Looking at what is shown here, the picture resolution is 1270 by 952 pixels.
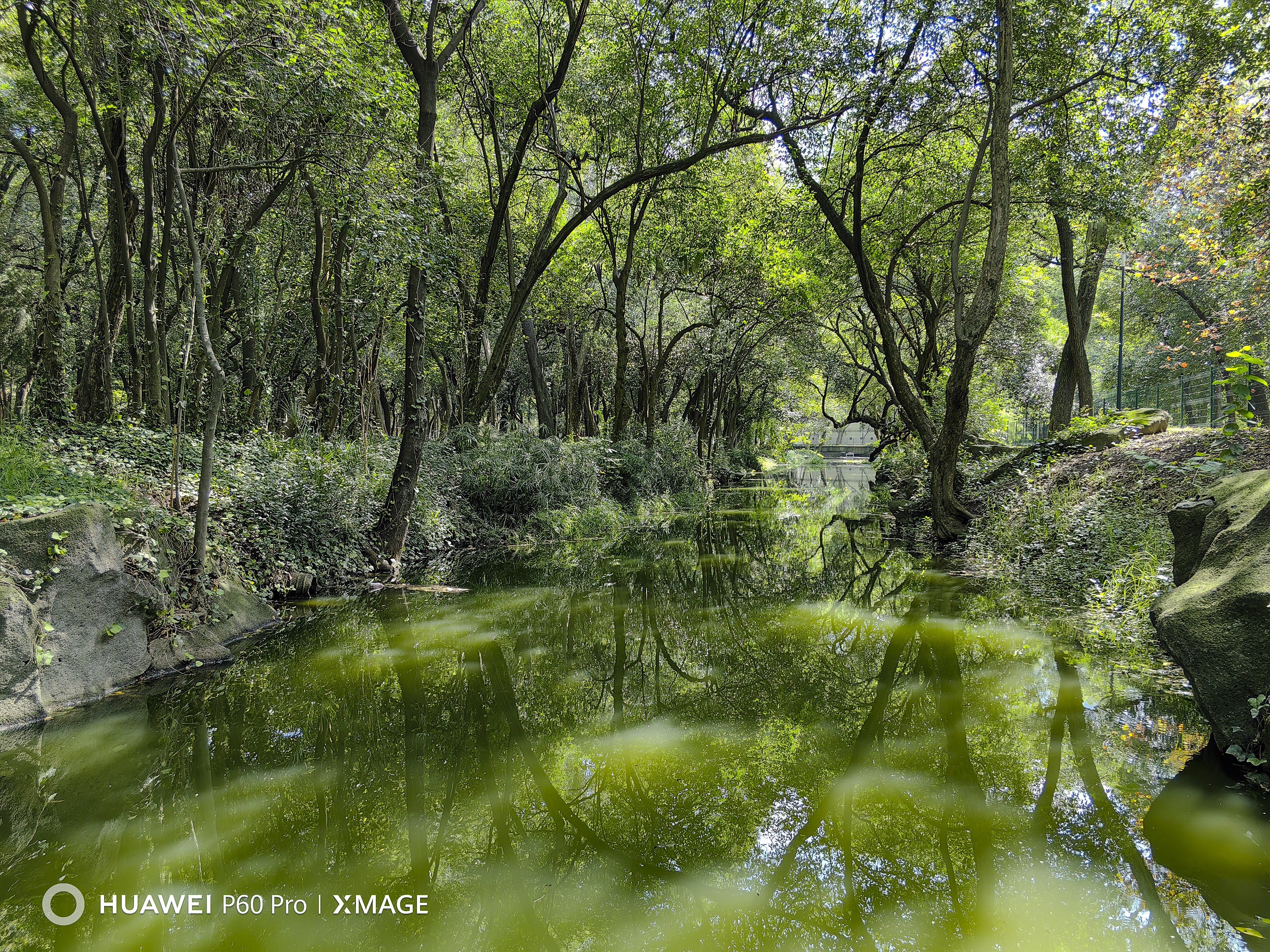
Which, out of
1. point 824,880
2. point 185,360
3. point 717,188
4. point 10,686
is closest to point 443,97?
point 717,188

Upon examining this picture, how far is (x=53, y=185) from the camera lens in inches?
415

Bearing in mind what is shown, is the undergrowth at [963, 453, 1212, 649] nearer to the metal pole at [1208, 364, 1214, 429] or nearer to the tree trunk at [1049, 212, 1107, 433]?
the tree trunk at [1049, 212, 1107, 433]

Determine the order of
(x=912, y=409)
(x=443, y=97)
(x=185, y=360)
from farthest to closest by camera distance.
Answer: (x=443, y=97) < (x=912, y=409) < (x=185, y=360)

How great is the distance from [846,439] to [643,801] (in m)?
91.0

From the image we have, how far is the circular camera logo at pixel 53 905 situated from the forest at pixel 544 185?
3.52 metres

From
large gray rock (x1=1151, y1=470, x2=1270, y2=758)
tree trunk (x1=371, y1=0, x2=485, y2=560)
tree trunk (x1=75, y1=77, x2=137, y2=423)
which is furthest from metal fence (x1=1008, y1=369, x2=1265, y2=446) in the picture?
→ tree trunk (x1=75, y1=77, x2=137, y2=423)

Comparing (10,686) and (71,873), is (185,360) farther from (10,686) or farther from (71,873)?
(71,873)

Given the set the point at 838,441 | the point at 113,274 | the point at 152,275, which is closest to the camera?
the point at 152,275

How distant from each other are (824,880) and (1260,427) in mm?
9067

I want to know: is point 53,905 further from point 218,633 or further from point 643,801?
point 218,633

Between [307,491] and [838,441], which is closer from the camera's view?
[307,491]

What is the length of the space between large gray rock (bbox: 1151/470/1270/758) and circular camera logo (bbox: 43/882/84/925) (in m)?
5.28

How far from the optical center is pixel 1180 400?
88.1 feet

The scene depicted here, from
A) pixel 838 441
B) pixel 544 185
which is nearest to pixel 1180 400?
pixel 544 185
